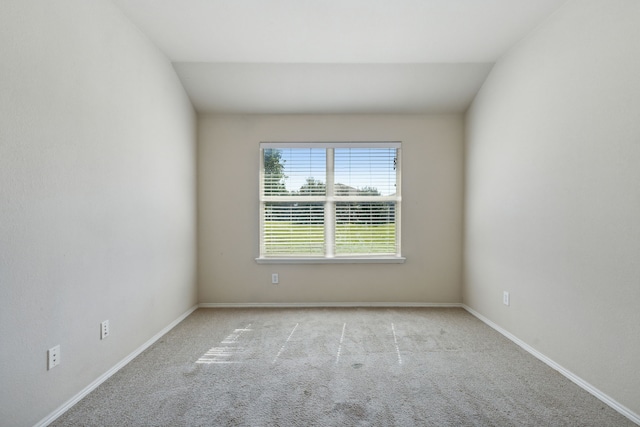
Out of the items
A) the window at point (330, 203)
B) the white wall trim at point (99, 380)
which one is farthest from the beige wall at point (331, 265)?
the white wall trim at point (99, 380)

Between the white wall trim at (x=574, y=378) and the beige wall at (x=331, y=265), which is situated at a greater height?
the beige wall at (x=331, y=265)

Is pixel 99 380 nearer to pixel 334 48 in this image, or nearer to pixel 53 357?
pixel 53 357

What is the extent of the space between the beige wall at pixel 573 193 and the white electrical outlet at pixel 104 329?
10.4ft

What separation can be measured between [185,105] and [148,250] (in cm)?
169

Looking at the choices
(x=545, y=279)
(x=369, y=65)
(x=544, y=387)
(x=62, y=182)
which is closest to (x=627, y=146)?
(x=545, y=279)

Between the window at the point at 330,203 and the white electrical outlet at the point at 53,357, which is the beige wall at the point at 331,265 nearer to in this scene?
the window at the point at 330,203

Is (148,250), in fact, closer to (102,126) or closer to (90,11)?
(102,126)

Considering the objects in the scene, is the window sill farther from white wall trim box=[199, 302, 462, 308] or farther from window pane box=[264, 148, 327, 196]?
window pane box=[264, 148, 327, 196]

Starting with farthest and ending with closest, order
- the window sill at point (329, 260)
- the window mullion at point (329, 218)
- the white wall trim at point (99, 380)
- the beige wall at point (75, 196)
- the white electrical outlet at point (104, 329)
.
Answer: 1. the window mullion at point (329, 218)
2. the window sill at point (329, 260)
3. the white electrical outlet at point (104, 329)
4. the white wall trim at point (99, 380)
5. the beige wall at point (75, 196)

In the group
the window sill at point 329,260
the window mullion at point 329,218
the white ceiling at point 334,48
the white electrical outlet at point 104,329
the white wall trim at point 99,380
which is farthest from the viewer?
the window mullion at point 329,218

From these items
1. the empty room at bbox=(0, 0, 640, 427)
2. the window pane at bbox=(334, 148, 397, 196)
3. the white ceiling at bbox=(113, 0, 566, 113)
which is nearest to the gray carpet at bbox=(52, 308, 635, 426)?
the empty room at bbox=(0, 0, 640, 427)

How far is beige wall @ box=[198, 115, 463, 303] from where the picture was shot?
155 inches

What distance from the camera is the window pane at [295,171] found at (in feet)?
13.2

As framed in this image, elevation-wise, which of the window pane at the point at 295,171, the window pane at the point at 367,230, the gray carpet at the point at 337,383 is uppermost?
the window pane at the point at 295,171
